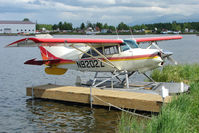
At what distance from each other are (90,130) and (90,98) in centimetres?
225

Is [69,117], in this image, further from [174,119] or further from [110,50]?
[174,119]

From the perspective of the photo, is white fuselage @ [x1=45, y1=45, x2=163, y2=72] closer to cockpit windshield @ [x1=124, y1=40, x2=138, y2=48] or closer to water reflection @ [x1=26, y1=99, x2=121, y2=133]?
Answer: cockpit windshield @ [x1=124, y1=40, x2=138, y2=48]

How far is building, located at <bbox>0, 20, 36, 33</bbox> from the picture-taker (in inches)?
7008

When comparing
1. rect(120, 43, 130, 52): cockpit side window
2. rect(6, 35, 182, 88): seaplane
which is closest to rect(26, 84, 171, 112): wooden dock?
rect(6, 35, 182, 88): seaplane

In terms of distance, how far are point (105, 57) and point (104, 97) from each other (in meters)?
2.21

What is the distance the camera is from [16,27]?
17988 centimetres

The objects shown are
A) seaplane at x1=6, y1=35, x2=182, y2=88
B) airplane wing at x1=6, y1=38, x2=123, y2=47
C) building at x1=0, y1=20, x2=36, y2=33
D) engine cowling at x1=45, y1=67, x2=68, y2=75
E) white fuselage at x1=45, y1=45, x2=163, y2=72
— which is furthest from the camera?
building at x1=0, y1=20, x2=36, y2=33

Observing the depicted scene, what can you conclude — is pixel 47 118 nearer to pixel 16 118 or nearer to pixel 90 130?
pixel 16 118

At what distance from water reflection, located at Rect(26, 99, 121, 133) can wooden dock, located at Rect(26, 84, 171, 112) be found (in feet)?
0.99

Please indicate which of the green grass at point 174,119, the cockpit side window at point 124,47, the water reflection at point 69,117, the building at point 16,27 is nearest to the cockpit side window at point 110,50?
the cockpit side window at point 124,47

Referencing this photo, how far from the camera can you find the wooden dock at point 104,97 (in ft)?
31.8

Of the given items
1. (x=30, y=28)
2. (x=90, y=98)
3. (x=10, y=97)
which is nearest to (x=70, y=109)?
(x=90, y=98)

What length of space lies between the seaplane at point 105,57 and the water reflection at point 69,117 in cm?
177

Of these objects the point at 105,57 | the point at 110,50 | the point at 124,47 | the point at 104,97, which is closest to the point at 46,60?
the point at 105,57
